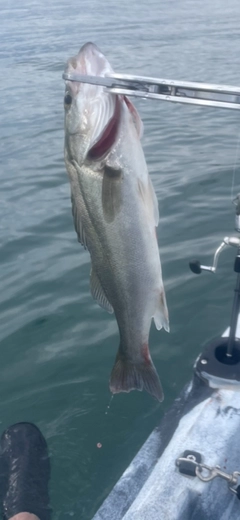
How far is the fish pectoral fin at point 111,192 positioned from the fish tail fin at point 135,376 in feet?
2.67

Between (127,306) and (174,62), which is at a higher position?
(127,306)

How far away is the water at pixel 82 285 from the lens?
4.39 metres

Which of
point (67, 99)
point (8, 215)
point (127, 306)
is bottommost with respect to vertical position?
point (8, 215)

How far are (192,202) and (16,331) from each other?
3332 millimetres

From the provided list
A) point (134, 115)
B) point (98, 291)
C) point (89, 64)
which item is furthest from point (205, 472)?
point (89, 64)

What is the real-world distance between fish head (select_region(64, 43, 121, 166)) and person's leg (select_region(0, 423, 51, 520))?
7.59 feet

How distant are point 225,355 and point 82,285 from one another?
267 cm

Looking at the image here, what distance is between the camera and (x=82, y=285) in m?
6.29

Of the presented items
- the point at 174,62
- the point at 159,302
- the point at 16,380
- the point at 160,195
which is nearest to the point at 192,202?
the point at 160,195

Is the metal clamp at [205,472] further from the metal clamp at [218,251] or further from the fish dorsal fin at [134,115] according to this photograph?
the fish dorsal fin at [134,115]

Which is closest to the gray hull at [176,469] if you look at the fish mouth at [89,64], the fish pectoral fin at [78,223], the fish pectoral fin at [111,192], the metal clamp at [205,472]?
the metal clamp at [205,472]

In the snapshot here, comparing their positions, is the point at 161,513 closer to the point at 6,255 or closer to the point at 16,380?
the point at 16,380

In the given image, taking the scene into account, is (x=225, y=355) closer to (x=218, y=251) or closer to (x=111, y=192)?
(x=218, y=251)

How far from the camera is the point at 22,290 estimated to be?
6.30 m
